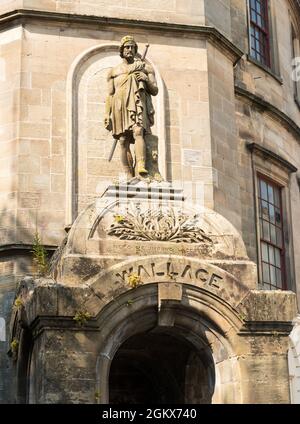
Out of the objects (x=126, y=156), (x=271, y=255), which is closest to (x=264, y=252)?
(x=271, y=255)

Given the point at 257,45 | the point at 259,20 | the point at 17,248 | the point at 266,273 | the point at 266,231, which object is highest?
the point at 259,20

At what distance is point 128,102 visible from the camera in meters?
15.6

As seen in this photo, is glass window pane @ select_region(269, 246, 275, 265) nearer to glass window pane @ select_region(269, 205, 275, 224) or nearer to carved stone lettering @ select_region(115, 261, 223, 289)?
glass window pane @ select_region(269, 205, 275, 224)

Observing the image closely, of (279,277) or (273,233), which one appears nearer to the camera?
(273,233)

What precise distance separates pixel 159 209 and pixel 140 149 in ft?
4.63

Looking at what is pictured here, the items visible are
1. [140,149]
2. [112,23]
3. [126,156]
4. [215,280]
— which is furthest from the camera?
[112,23]

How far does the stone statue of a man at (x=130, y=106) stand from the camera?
15.6m

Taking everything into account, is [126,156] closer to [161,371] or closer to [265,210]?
[161,371]

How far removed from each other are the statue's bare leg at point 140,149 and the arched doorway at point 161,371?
2.56 m

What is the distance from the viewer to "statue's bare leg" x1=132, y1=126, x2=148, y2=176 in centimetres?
1547

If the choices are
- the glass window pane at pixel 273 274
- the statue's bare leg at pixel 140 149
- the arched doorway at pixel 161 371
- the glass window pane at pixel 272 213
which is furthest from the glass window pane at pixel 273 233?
the statue's bare leg at pixel 140 149

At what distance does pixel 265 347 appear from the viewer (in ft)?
45.9

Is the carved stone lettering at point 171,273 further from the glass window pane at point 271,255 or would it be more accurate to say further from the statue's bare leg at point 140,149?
the glass window pane at point 271,255

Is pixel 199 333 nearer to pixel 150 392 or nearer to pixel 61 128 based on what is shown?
pixel 150 392
